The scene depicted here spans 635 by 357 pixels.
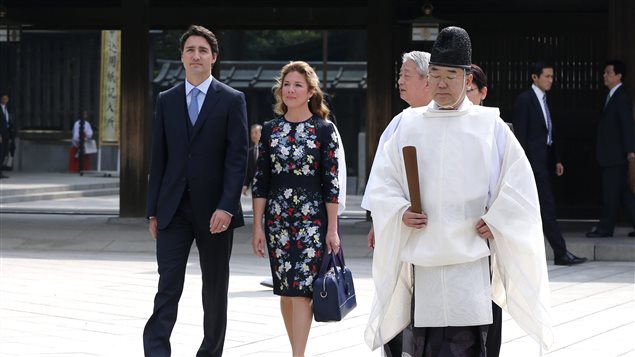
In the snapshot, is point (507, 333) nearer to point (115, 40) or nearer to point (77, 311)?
point (77, 311)

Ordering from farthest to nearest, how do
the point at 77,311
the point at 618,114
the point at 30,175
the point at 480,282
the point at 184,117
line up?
the point at 30,175 → the point at 618,114 → the point at 77,311 → the point at 184,117 → the point at 480,282

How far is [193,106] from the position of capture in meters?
6.73

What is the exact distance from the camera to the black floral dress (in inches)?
269

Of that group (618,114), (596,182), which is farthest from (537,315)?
(596,182)

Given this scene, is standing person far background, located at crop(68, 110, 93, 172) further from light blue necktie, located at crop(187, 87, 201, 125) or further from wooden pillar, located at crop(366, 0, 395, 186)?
light blue necktie, located at crop(187, 87, 201, 125)

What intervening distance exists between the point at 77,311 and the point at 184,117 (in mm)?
2861

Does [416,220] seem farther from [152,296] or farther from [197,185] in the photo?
[152,296]

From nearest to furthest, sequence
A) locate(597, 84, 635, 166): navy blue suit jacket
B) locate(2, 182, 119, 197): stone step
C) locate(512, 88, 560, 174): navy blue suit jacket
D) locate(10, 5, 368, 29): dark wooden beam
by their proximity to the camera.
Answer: locate(512, 88, 560, 174): navy blue suit jacket < locate(597, 84, 635, 166): navy blue suit jacket < locate(10, 5, 368, 29): dark wooden beam < locate(2, 182, 119, 197): stone step

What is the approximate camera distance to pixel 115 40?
3133cm

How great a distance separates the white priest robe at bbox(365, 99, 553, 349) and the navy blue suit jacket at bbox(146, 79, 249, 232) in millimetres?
1554

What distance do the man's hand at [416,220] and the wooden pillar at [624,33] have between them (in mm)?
8942

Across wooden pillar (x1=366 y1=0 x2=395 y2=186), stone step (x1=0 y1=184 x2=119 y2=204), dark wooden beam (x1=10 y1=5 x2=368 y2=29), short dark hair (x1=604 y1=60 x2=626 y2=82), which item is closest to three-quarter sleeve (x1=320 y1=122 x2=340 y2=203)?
short dark hair (x1=604 y1=60 x2=626 y2=82)

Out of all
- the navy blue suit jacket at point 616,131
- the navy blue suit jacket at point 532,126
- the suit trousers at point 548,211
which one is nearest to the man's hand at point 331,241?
the suit trousers at point 548,211

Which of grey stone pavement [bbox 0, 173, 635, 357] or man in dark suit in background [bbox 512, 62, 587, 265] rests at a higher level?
man in dark suit in background [bbox 512, 62, 587, 265]
